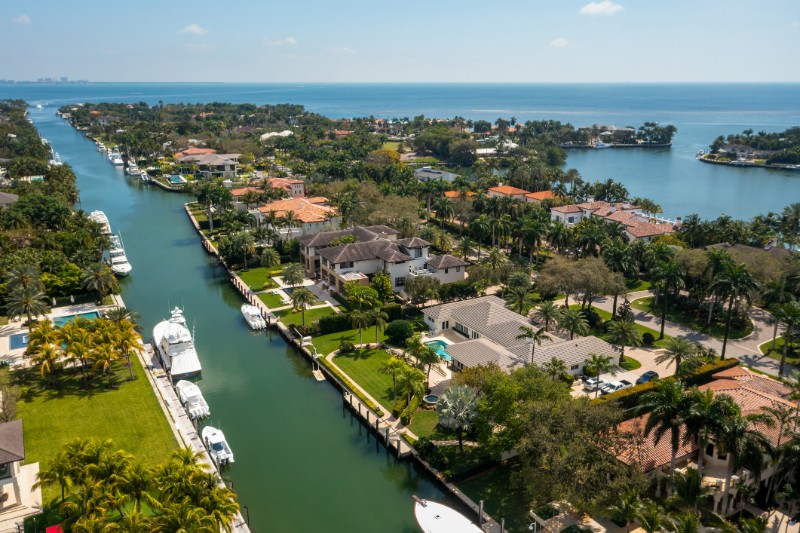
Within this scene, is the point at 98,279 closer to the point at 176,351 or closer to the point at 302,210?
the point at 176,351

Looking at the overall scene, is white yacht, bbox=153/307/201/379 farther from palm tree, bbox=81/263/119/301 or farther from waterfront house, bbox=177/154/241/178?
waterfront house, bbox=177/154/241/178

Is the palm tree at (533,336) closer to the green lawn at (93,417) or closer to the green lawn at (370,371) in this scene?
the green lawn at (370,371)

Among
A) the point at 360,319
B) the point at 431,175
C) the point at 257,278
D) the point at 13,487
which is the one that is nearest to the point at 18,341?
the point at 13,487

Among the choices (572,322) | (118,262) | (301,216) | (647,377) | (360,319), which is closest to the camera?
(647,377)

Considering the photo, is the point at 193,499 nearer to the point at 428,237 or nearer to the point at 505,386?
the point at 505,386

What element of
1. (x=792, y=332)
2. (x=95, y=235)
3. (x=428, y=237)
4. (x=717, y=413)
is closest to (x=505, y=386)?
(x=717, y=413)

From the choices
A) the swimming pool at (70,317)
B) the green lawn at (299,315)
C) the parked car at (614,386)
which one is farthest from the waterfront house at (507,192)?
the swimming pool at (70,317)
